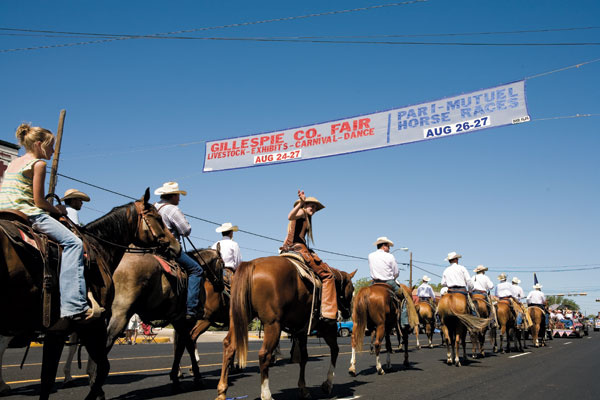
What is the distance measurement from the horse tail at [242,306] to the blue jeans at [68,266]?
205 centimetres

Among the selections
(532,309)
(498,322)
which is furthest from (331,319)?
(532,309)

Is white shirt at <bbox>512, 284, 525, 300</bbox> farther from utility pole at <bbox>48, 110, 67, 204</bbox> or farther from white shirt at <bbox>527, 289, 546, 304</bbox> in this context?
utility pole at <bbox>48, 110, 67, 204</bbox>

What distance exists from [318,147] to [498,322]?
28.7ft

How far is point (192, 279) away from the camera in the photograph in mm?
7863

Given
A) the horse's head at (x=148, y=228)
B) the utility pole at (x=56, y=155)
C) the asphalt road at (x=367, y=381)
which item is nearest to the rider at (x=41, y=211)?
the horse's head at (x=148, y=228)

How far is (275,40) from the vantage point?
1670 cm

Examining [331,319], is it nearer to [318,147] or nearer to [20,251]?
[20,251]

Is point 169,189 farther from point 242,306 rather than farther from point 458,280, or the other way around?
point 458,280

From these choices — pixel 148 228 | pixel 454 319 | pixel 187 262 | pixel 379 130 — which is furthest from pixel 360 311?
pixel 148 228

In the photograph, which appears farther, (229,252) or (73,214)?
(229,252)

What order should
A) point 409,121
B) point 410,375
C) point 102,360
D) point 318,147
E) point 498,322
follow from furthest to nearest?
point 498,322
point 318,147
point 409,121
point 410,375
point 102,360

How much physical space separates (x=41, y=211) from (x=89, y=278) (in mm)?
841

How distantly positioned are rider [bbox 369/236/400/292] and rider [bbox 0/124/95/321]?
7346 mm

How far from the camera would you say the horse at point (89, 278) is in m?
4.10
